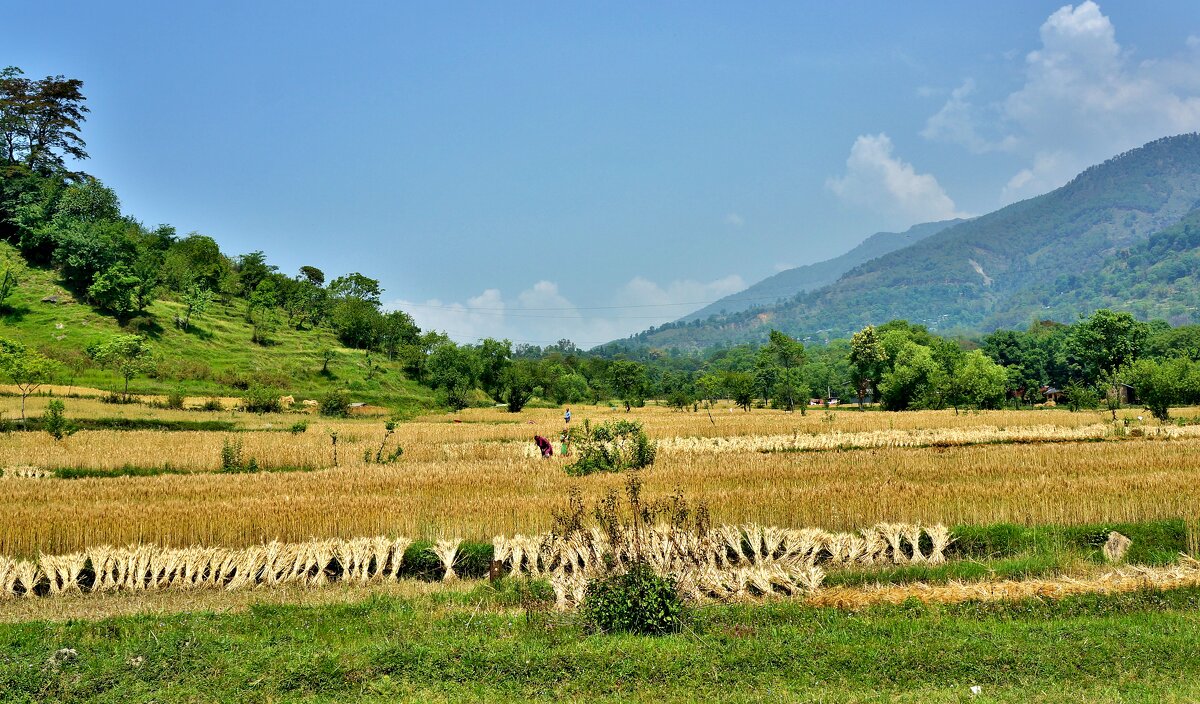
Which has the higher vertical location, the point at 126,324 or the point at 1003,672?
the point at 126,324

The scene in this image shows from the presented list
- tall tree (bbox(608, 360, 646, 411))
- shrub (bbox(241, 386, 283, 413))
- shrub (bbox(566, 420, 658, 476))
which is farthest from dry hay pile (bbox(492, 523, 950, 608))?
tall tree (bbox(608, 360, 646, 411))

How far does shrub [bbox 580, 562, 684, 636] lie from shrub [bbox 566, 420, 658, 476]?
1296 cm

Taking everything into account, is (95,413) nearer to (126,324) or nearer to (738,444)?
(738,444)

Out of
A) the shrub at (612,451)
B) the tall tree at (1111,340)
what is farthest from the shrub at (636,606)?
the tall tree at (1111,340)

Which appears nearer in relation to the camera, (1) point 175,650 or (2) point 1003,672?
(2) point 1003,672

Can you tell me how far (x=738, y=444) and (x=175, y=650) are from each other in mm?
29408

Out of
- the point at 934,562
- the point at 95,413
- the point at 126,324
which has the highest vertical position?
the point at 126,324

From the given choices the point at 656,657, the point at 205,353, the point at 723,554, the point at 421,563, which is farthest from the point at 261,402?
the point at 656,657

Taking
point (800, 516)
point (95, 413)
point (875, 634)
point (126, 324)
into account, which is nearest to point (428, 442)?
point (95, 413)

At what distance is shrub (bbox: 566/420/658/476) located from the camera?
82.6 feet

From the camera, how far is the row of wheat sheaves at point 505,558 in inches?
513

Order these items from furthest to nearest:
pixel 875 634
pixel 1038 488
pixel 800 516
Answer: pixel 1038 488
pixel 800 516
pixel 875 634

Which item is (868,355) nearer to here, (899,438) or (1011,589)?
(899,438)

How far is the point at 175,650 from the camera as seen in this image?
9.74m
